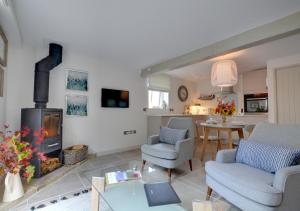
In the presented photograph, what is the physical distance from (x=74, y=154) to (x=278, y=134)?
125 inches

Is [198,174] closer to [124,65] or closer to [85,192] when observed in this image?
[85,192]

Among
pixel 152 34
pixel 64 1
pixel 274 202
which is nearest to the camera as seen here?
pixel 274 202

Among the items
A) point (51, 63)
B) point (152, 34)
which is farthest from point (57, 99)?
point (152, 34)

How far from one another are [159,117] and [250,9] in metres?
3.10

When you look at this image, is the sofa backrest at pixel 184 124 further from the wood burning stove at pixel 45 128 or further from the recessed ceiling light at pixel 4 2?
the recessed ceiling light at pixel 4 2

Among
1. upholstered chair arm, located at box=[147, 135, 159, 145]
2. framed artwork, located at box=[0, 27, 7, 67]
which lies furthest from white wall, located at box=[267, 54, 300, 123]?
framed artwork, located at box=[0, 27, 7, 67]

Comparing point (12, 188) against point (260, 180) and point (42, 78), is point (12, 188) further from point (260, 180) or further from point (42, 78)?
point (260, 180)

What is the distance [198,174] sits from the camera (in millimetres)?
2773

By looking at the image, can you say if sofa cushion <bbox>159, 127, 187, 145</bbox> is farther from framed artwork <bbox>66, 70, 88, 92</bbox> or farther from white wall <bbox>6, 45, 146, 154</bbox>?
framed artwork <bbox>66, 70, 88, 92</bbox>

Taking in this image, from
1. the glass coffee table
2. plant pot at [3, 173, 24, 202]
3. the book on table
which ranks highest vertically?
the book on table

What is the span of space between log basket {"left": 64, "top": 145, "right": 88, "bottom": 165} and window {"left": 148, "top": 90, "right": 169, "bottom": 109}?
7.66ft

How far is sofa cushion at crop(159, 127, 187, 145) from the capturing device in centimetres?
289

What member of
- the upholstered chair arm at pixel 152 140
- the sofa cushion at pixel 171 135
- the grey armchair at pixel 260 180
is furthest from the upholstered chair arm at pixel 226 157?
the upholstered chair arm at pixel 152 140

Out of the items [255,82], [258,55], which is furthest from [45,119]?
[255,82]
